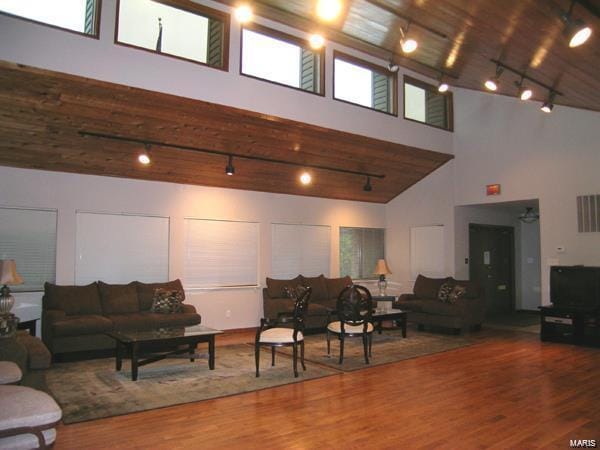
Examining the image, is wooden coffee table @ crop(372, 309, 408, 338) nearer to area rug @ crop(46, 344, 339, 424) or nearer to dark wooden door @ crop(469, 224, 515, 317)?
area rug @ crop(46, 344, 339, 424)

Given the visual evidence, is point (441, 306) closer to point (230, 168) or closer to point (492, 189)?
point (492, 189)

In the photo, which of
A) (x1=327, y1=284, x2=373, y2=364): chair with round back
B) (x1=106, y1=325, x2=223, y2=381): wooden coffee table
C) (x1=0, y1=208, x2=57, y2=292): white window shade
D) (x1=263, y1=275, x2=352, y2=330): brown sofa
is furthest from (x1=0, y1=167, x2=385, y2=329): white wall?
(x1=327, y1=284, x2=373, y2=364): chair with round back

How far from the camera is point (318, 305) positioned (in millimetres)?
7742

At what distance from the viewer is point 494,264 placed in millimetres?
9930

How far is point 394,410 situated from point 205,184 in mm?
4873

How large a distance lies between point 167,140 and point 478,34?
3938mm

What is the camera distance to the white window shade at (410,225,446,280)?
9.07 metres

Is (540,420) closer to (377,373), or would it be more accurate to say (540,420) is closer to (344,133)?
(377,373)

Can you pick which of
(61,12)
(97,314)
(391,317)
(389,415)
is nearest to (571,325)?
(391,317)

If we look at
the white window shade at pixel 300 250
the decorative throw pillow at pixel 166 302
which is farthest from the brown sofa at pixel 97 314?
the white window shade at pixel 300 250

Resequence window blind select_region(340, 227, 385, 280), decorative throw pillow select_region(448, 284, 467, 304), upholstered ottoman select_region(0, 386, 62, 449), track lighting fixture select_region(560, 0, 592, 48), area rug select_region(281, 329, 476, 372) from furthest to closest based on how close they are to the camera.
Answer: window blind select_region(340, 227, 385, 280) → decorative throw pillow select_region(448, 284, 467, 304) → area rug select_region(281, 329, 476, 372) → track lighting fixture select_region(560, 0, 592, 48) → upholstered ottoman select_region(0, 386, 62, 449)

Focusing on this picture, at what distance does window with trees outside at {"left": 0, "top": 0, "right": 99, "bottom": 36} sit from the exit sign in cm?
678

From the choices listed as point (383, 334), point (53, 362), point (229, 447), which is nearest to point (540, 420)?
point (229, 447)

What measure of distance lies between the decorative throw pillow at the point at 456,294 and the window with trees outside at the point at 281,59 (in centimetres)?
401
